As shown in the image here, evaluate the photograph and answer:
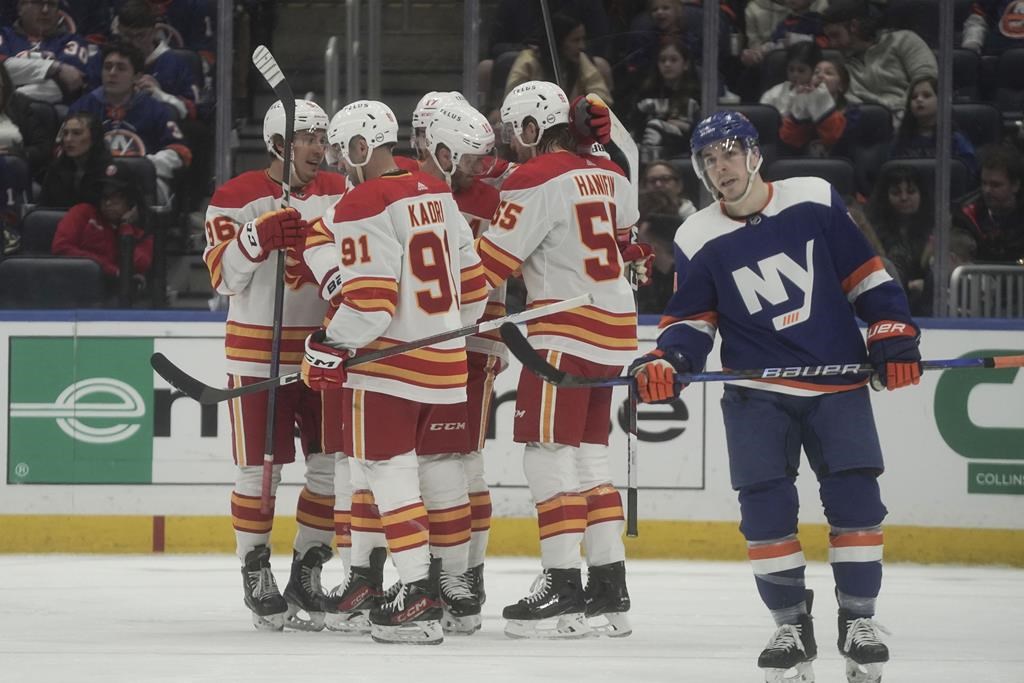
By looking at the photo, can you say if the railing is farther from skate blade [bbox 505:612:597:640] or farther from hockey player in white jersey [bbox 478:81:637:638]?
skate blade [bbox 505:612:597:640]

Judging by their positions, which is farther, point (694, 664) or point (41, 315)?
point (41, 315)

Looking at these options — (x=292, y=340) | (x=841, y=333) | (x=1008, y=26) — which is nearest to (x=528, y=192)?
(x=292, y=340)

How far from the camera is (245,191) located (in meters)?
4.79

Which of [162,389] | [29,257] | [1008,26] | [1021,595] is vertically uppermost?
[1008,26]

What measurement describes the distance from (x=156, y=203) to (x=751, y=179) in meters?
3.64

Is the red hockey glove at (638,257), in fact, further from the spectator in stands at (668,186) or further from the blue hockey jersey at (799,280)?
the spectator in stands at (668,186)

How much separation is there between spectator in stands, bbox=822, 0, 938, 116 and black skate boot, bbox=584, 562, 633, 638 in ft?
9.86

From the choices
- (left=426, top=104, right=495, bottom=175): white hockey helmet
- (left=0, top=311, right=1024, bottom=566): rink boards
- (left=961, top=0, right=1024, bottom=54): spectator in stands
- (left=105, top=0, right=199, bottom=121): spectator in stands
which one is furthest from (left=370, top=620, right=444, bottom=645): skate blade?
(left=961, top=0, right=1024, bottom=54): spectator in stands

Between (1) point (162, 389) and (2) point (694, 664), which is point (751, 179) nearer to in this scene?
(2) point (694, 664)

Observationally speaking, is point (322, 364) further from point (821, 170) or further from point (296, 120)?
point (821, 170)

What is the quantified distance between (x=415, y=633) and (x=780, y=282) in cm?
138

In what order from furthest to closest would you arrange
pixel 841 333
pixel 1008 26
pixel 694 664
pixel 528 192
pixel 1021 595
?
1. pixel 1008 26
2. pixel 1021 595
3. pixel 528 192
4. pixel 694 664
5. pixel 841 333

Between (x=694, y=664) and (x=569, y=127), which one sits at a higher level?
(x=569, y=127)

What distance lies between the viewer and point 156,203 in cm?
678
